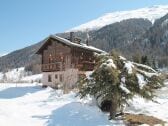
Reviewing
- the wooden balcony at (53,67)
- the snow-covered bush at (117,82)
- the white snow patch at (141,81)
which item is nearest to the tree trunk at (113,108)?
the snow-covered bush at (117,82)

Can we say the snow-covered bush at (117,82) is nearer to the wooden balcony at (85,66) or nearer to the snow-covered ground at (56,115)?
the snow-covered ground at (56,115)

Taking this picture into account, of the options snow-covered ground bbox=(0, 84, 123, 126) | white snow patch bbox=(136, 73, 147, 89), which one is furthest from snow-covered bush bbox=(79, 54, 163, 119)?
snow-covered ground bbox=(0, 84, 123, 126)

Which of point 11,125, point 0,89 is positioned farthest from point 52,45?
point 11,125

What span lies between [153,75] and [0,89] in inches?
1058

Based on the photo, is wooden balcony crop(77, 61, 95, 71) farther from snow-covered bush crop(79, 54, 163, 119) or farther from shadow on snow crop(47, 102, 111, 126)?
snow-covered bush crop(79, 54, 163, 119)

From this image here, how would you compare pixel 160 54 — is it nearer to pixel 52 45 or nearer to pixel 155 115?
pixel 52 45

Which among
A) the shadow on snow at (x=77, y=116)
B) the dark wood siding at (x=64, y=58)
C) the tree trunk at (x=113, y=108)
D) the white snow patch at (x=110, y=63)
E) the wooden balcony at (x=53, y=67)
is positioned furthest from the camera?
the wooden balcony at (x=53, y=67)

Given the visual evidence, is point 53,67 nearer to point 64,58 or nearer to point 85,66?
point 64,58

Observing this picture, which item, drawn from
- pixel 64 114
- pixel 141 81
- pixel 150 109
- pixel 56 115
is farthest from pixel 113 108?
pixel 150 109

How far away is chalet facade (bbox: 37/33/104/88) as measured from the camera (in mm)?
45156

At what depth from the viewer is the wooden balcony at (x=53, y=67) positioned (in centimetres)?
4609

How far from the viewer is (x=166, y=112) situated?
2536 cm

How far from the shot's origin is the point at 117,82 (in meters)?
21.4

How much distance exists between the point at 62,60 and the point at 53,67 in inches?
73.1
